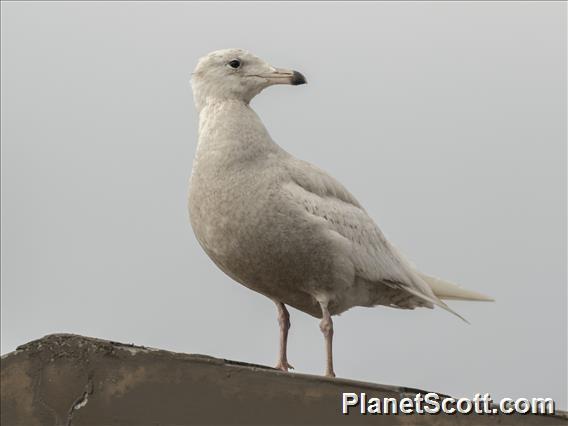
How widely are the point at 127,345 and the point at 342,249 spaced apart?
142 inches

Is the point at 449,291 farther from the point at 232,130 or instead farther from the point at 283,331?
the point at 232,130

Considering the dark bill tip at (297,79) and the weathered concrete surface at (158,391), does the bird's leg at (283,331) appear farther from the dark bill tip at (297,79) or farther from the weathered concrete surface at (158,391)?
the weathered concrete surface at (158,391)

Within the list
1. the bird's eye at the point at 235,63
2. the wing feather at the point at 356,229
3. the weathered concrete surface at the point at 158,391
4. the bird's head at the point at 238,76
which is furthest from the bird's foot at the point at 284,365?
the weathered concrete surface at the point at 158,391

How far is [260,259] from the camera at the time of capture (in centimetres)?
1123

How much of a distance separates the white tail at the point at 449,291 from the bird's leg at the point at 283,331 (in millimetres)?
1910

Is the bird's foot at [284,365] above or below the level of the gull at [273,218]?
below

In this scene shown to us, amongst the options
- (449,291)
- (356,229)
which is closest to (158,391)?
Answer: (356,229)

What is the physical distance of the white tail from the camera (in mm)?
13609

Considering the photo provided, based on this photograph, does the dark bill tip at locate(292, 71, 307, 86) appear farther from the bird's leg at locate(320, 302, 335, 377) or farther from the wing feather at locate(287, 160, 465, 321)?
the bird's leg at locate(320, 302, 335, 377)

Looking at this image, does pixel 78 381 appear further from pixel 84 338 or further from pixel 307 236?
pixel 307 236

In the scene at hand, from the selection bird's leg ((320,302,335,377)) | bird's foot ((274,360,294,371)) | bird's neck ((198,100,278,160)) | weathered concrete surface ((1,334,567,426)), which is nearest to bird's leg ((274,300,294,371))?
bird's foot ((274,360,294,371))

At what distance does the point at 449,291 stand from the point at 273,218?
332 centimetres

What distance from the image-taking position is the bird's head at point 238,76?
1213cm

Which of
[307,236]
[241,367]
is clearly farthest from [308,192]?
[241,367]
